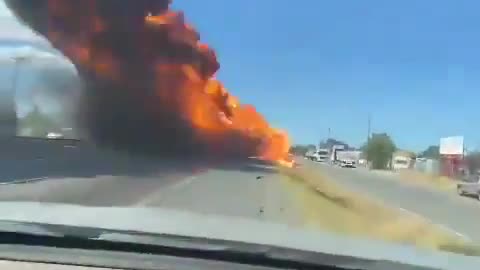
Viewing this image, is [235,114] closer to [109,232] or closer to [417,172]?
[109,232]

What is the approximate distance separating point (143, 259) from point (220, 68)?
221cm

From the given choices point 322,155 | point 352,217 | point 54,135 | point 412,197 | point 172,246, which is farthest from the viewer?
point 412,197

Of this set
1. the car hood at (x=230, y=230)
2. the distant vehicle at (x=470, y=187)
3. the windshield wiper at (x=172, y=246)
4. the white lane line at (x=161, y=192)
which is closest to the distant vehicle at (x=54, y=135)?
the white lane line at (x=161, y=192)

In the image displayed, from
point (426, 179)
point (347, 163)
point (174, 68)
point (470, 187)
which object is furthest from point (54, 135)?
point (470, 187)

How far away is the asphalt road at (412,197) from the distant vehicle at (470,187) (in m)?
0.44

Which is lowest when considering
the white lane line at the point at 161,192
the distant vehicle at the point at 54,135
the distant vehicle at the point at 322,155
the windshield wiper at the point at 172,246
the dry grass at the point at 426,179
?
the windshield wiper at the point at 172,246

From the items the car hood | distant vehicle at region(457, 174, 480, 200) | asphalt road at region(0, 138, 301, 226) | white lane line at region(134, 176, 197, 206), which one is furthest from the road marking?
distant vehicle at region(457, 174, 480, 200)

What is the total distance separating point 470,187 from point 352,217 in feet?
53.5

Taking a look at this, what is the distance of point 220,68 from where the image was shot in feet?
19.2

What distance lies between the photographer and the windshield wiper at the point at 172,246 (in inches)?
156

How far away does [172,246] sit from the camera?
4102 millimetres

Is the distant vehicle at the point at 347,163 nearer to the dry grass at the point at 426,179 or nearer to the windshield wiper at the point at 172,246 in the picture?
the dry grass at the point at 426,179

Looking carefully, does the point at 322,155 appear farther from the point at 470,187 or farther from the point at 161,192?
the point at 470,187

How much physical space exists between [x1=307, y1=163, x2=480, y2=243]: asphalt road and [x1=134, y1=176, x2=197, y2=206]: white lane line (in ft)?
3.99
